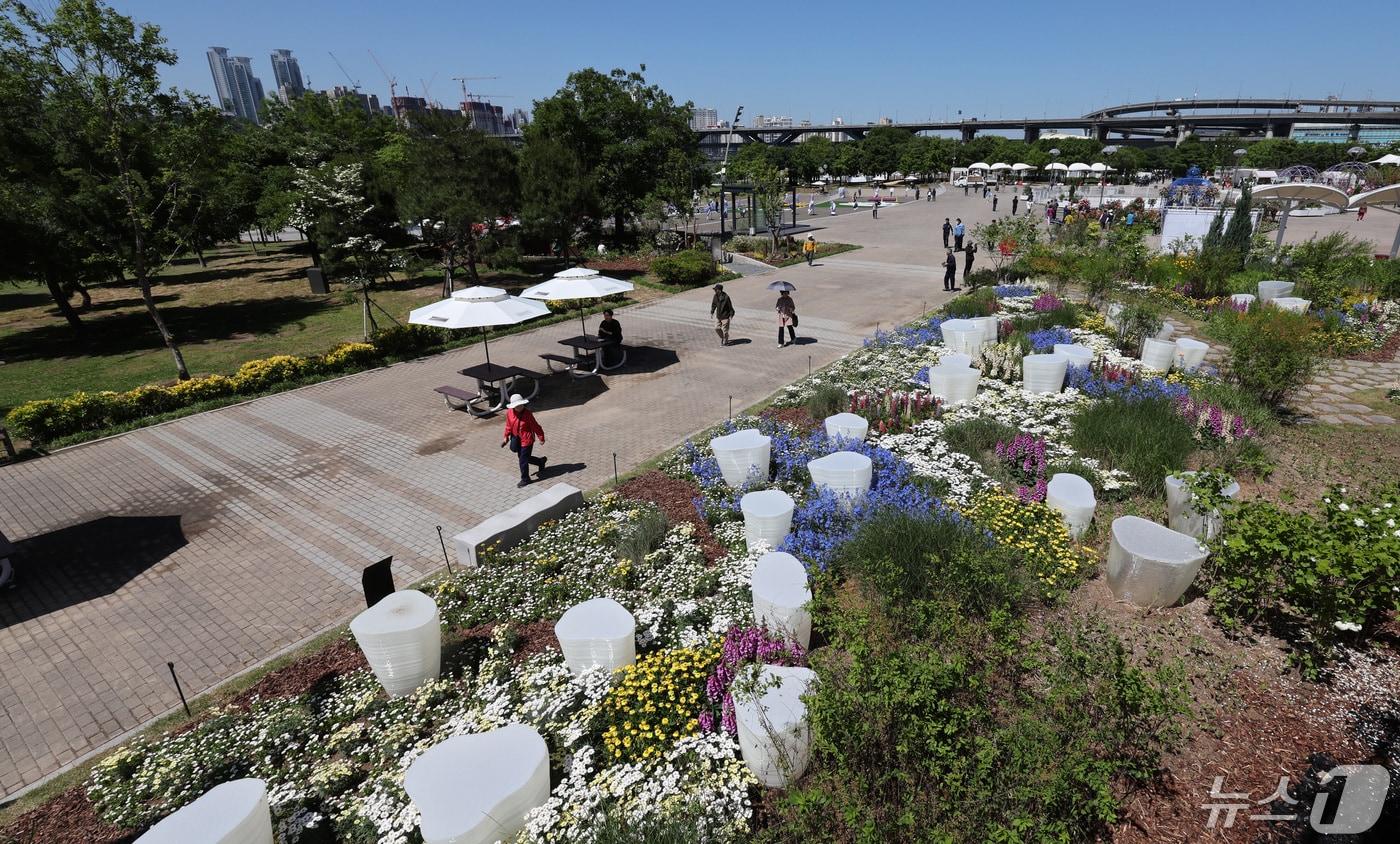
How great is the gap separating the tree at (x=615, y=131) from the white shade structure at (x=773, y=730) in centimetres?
2648

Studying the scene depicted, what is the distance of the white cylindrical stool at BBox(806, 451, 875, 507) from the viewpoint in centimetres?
764

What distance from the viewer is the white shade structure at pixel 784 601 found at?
5500mm

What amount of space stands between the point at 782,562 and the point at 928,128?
553ft

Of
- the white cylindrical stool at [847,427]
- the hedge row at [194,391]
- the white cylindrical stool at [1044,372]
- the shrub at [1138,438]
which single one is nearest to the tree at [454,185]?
the hedge row at [194,391]

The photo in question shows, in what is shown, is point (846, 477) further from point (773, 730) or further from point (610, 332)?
point (610, 332)

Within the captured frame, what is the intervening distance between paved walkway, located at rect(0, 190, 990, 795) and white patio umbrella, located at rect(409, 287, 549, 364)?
186cm

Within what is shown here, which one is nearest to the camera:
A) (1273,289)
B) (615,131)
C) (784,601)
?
(784,601)

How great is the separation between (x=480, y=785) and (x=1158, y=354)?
11845 millimetres

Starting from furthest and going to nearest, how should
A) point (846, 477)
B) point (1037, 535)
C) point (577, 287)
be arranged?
1. point (577, 287)
2. point (846, 477)
3. point (1037, 535)

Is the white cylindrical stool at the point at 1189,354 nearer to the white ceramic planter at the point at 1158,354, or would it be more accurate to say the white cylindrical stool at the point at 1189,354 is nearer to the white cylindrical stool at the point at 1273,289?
the white ceramic planter at the point at 1158,354

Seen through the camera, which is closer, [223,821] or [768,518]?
[223,821]

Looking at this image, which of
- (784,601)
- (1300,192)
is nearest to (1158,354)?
(784,601)

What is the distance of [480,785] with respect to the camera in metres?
4.26

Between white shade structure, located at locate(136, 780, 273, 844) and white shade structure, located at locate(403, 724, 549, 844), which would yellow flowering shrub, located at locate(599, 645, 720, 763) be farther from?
white shade structure, located at locate(136, 780, 273, 844)
